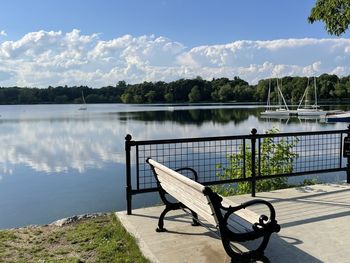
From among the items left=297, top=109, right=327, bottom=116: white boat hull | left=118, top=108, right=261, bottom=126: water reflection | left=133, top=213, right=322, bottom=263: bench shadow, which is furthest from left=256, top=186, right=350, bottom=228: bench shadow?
left=297, top=109, right=327, bottom=116: white boat hull

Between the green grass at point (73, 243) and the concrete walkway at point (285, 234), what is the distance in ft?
0.64

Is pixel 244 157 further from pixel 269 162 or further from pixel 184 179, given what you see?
pixel 184 179

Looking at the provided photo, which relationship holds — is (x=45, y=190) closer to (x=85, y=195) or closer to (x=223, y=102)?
(x=85, y=195)

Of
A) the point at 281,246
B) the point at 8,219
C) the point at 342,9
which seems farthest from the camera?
the point at 8,219

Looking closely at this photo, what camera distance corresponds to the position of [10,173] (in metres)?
16.4

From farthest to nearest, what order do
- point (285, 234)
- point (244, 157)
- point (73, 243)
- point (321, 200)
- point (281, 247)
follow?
point (244, 157) → point (321, 200) → point (73, 243) → point (285, 234) → point (281, 247)

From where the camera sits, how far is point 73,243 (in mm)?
5012

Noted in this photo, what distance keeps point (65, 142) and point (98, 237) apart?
2336 cm

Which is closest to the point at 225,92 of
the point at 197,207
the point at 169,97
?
the point at 169,97

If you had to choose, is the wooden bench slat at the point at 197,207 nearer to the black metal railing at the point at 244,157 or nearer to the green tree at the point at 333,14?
the black metal railing at the point at 244,157

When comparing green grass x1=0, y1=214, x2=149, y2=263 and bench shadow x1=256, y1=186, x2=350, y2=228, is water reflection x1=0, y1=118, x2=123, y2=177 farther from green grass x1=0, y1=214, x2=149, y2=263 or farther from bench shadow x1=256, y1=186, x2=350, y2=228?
bench shadow x1=256, y1=186, x2=350, y2=228

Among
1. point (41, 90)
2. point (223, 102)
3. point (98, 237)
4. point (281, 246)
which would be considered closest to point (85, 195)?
point (98, 237)

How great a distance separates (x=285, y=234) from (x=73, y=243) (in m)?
2.73

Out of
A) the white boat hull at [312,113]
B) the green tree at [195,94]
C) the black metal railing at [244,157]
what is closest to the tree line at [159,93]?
the green tree at [195,94]
